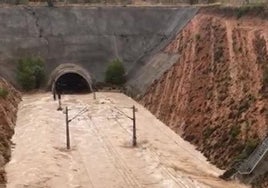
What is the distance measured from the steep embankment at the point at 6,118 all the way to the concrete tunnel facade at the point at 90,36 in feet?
17.9

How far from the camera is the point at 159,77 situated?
5925 cm

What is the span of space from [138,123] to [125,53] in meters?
20.6

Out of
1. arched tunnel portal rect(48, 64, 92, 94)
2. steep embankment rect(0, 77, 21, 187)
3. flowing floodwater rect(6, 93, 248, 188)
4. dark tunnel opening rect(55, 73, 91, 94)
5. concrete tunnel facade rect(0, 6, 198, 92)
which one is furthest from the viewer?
concrete tunnel facade rect(0, 6, 198, 92)

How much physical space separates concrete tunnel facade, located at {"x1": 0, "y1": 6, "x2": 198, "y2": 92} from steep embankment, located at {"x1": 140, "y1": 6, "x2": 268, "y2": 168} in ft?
17.9

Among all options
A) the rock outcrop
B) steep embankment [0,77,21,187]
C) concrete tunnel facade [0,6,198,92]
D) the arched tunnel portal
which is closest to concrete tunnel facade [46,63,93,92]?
the arched tunnel portal

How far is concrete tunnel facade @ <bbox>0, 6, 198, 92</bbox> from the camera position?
217ft

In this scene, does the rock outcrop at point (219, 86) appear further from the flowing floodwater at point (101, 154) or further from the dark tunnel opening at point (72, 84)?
the dark tunnel opening at point (72, 84)

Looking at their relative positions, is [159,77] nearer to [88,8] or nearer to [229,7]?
[229,7]

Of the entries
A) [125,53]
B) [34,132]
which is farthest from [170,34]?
[34,132]

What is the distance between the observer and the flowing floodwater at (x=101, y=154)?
113ft

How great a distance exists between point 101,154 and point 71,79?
95.8 feet

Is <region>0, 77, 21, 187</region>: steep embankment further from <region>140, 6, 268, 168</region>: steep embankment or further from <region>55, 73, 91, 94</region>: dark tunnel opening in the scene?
<region>140, 6, 268, 168</region>: steep embankment

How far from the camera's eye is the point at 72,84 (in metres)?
→ 68.5

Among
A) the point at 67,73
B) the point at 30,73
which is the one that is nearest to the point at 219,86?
the point at 67,73
